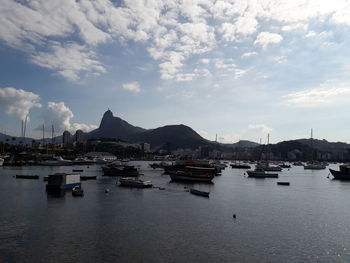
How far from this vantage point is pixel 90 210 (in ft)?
174

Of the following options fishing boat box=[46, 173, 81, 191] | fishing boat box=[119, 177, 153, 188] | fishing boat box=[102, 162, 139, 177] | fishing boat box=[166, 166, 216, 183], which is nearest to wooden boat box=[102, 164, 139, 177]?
fishing boat box=[102, 162, 139, 177]

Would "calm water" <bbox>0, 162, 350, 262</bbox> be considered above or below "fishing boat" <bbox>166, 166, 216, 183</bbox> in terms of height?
below

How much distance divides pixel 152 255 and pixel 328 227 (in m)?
28.3

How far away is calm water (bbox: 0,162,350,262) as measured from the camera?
31312 mm

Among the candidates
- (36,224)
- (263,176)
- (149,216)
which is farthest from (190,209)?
(263,176)

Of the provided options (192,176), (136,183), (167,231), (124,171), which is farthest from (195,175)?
(167,231)

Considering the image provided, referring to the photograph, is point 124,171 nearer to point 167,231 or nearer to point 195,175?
point 195,175

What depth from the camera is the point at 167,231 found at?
132ft

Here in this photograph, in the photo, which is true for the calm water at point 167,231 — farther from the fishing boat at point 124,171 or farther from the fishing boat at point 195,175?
the fishing boat at point 124,171

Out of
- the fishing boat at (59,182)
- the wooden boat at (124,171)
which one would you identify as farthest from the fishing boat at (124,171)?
the fishing boat at (59,182)

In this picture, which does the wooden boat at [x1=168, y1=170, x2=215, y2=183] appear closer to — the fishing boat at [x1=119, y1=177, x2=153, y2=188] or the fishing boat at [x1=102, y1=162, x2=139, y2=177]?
the fishing boat at [x1=102, y1=162, x2=139, y2=177]

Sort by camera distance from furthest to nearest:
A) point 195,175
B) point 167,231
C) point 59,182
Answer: point 195,175, point 59,182, point 167,231

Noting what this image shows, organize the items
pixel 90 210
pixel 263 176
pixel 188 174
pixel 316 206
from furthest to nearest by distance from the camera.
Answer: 1. pixel 263 176
2. pixel 188 174
3. pixel 316 206
4. pixel 90 210

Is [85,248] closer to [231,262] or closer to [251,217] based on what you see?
[231,262]
